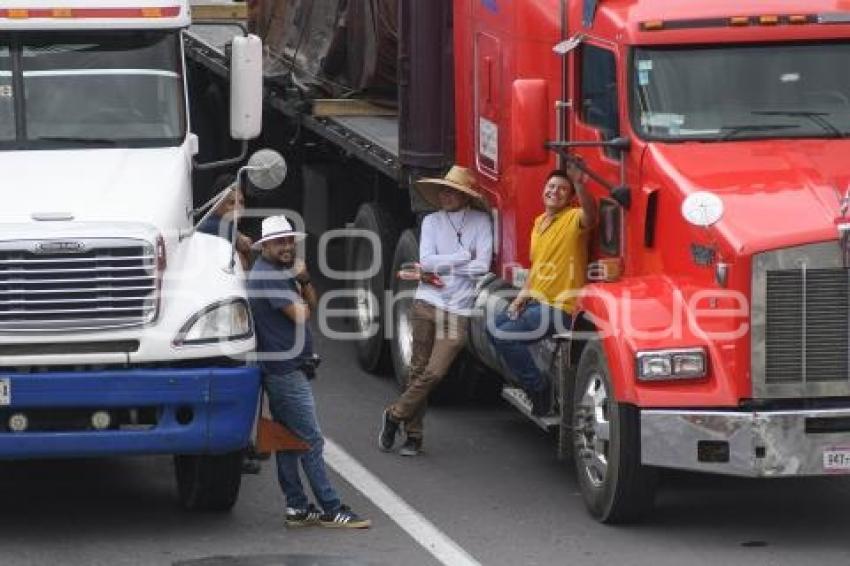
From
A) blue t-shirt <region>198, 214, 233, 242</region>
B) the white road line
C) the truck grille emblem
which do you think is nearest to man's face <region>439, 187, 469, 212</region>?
blue t-shirt <region>198, 214, 233, 242</region>

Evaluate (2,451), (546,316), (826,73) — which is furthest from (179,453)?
(826,73)

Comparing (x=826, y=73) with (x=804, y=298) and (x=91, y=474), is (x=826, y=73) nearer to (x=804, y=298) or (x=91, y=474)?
(x=804, y=298)

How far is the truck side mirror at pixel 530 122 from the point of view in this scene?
12453mm

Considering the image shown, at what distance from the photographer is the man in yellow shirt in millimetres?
12648

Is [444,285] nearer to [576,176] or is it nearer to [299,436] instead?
[576,176]

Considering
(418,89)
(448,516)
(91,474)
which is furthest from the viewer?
(418,89)

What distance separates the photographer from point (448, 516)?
12.2 m

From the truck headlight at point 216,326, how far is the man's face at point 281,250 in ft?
1.07

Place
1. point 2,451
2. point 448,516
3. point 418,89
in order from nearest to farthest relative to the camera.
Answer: point 2,451
point 448,516
point 418,89

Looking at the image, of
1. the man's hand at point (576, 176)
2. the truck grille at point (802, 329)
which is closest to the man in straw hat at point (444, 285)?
the man's hand at point (576, 176)

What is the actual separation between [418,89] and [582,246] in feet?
10.0

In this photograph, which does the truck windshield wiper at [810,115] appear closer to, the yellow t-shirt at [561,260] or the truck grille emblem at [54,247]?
the yellow t-shirt at [561,260]

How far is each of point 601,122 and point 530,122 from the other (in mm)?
409

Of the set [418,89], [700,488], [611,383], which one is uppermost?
[418,89]
